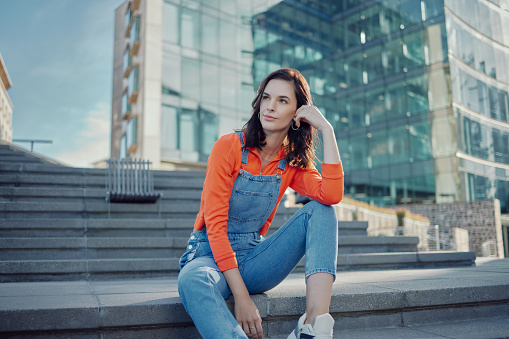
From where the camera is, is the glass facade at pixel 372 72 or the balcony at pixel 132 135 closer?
the balcony at pixel 132 135

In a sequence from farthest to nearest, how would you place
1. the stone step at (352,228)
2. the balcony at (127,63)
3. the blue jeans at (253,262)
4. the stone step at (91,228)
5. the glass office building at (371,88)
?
the balcony at (127,63) → the glass office building at (371,88) → the stone step at (352,228) → the stone step at (91,228) → the blue jeans at (253,262)

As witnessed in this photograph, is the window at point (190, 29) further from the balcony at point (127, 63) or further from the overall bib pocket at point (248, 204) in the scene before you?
the overall bib pocket at point (248, 204)

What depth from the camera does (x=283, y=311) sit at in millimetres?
2420

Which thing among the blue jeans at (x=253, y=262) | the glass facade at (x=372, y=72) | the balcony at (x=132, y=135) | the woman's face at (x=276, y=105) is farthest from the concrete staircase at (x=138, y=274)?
the glass facade at (x=372, y=72)

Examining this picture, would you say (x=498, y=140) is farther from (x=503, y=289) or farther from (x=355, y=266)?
(x=503, y=289)

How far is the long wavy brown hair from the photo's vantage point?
245 centimetres

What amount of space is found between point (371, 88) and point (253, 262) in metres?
21.6

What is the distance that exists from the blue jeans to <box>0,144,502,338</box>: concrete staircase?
0.22 meters

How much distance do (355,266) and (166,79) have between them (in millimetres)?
15268

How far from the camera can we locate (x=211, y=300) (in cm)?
191

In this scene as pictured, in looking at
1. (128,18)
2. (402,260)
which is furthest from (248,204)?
(128,18)

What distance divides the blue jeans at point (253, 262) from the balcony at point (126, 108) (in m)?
17.9

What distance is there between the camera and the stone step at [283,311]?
2.10 metres

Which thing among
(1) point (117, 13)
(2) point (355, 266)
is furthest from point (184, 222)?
(1) point (117, 13)
